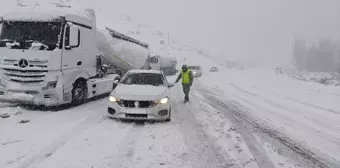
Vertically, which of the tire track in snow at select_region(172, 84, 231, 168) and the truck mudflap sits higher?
the truck mudflap

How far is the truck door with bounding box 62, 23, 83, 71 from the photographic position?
9.71 metres

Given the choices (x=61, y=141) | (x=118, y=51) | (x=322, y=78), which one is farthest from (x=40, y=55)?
(x=322, y=78)

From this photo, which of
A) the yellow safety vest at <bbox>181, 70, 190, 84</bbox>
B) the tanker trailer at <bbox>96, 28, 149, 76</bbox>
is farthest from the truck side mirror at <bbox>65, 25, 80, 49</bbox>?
the yellow safety vest at <bbox>181, 70, 190, 84</bbox>

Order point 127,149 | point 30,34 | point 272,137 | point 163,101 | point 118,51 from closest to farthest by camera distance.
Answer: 1. point 127,149
2. point 272,137
3. point 163,101
4. point 30,34
5. point 118,51

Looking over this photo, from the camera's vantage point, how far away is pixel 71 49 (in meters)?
10.1

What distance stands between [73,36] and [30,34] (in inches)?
51.5

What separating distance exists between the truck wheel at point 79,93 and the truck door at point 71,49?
697mm

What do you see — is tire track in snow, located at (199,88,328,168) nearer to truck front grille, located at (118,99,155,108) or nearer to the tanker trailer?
truck front grille, located at (118,99,155,108)

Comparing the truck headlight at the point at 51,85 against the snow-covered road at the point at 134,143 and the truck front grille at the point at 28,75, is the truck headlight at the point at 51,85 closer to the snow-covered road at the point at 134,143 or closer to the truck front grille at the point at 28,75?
the truck front grille at the point at 28,75

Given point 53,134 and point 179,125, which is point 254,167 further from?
point 53,134

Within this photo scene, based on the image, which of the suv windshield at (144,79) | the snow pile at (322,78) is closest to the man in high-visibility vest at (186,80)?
the suv windshield at (144,79)

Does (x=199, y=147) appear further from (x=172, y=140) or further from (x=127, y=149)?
(x=127, y=149)

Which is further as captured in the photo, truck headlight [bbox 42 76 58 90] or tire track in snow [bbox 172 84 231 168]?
truck headlight [bbox 42 76 58 90]

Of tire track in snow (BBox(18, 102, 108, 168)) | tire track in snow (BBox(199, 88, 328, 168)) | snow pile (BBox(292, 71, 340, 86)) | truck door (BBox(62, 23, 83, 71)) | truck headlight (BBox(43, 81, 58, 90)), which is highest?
truck door (BBox(62, 23, 83, 71))
